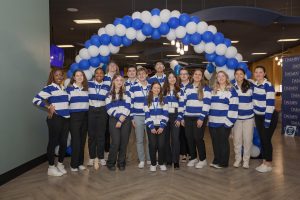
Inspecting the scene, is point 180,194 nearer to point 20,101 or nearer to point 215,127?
point 215,127

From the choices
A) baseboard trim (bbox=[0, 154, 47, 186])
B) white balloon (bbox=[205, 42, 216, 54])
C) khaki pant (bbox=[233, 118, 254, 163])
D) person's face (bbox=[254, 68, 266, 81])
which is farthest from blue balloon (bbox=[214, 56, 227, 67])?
baseboard trim (bbox=[0, 154, 47, 186])

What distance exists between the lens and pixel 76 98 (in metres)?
4.11

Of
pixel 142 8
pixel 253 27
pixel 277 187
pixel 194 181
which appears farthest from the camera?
pixel 253 27

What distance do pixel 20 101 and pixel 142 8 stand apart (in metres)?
4.70

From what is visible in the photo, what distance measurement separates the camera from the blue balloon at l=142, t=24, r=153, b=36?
462 cm

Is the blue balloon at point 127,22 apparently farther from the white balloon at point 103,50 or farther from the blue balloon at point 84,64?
the blue balloon at point 84,64

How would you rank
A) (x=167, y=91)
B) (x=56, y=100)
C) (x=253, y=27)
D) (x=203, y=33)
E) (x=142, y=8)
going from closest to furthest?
(x=56, y=100)
(x=167, y=91)
(x=203, y=33)
(x=142, y=8)
(x=253, y=27)

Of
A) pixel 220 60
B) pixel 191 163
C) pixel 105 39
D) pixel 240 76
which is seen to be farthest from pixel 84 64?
pixel 240 76

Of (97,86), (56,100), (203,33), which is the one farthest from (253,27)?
(56,100)

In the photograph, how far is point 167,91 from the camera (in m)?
4.27

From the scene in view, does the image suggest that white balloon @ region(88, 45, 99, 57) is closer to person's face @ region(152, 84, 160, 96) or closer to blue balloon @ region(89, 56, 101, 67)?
blue balloon @ region(89, 56, 101, 67)

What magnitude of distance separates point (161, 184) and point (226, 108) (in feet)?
4.65

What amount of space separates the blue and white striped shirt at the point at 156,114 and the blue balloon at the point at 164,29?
1.15m

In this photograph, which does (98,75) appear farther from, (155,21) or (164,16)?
(164,16)
